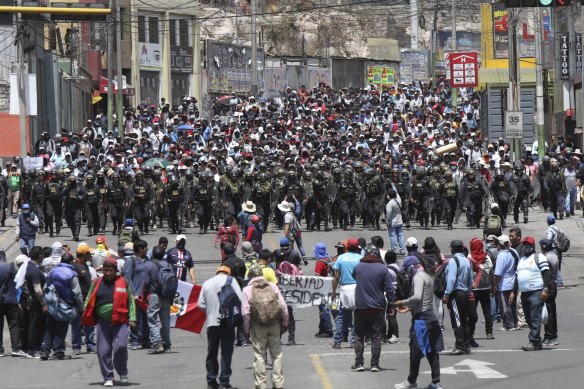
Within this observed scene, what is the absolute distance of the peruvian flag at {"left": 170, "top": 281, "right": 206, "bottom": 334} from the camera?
838 inches

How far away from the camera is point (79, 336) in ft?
70.0

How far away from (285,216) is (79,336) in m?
8.60

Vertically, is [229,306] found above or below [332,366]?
above

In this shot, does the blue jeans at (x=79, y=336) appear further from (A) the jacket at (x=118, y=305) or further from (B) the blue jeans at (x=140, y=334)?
(A) the jacket at (x=118, y=305)

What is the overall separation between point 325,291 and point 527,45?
39661 millimetres

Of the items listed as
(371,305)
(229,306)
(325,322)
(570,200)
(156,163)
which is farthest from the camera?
(156,163)

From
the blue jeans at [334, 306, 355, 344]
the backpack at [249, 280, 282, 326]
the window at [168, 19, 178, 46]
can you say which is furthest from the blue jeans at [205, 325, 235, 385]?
the window at [168, 19, 178, 46]

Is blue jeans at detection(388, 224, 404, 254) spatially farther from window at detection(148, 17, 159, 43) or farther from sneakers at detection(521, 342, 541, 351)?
window at detection(148, 17, 159, 43)

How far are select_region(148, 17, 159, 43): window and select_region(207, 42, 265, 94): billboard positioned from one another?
4066 mm

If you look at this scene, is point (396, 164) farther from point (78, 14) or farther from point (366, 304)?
point (366, 304)

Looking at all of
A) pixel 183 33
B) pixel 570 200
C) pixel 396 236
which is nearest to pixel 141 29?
pixel 183 33

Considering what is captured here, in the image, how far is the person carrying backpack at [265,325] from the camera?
16562mm

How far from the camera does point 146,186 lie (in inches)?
1401

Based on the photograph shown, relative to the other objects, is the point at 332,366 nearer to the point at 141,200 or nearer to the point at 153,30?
the point at 141,200
